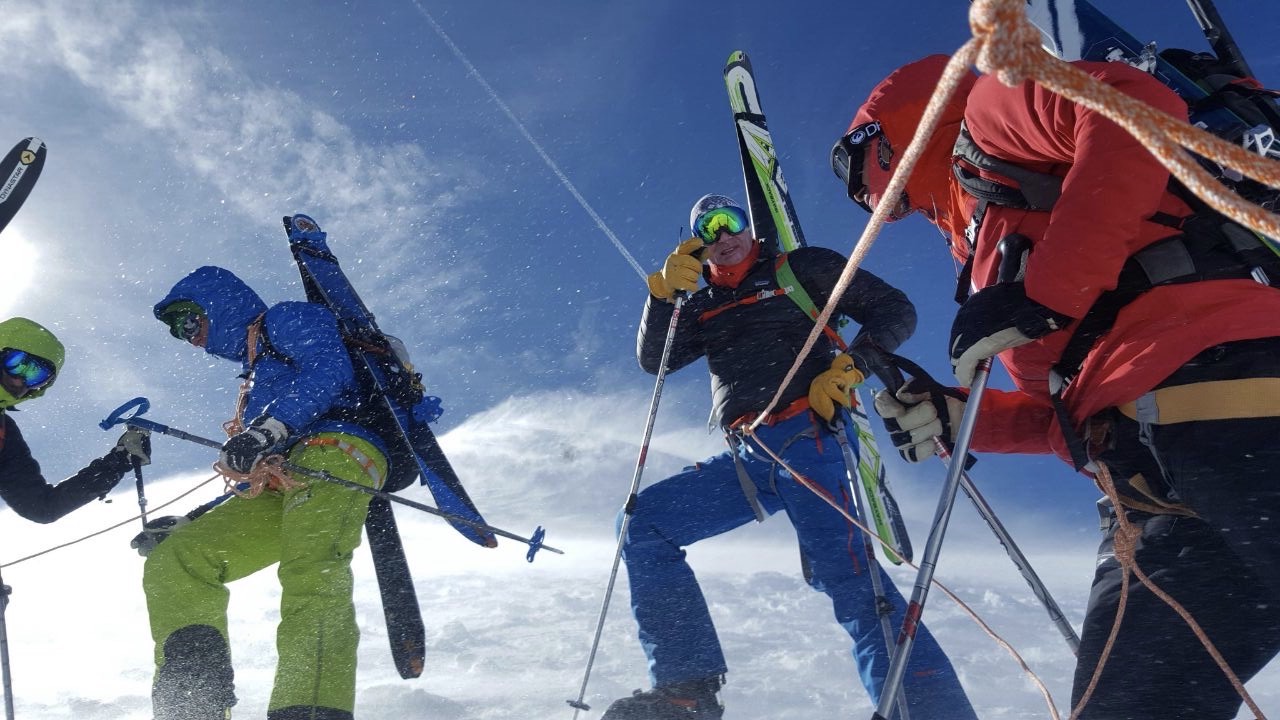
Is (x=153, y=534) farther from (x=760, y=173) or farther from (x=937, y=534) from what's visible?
(x=760, y=173)

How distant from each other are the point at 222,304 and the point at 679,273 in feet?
8.75

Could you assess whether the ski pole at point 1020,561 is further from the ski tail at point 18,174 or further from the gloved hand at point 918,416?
the ski tail at point 18,174

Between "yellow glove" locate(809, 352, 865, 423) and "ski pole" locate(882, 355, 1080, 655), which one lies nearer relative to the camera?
"ski pole" locate(882, 355, 1080, 655)

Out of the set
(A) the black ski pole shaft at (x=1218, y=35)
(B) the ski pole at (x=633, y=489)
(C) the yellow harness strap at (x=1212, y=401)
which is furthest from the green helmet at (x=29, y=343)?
(A) the black ski pole shaft at (x=1218, y=35)

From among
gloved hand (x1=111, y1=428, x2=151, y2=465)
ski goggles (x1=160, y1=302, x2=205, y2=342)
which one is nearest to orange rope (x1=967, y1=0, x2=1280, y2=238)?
ski goggles (x1=160, y1=302, x2=205, y2=342)

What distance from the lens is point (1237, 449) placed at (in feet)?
4.95

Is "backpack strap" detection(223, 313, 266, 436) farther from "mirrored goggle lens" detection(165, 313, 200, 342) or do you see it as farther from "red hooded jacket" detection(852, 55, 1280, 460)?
"red hooded jacket" detection(852, 55, 1280, 460)

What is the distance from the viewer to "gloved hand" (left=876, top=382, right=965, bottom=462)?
232 centimetres

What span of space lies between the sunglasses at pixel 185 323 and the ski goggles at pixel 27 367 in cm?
97

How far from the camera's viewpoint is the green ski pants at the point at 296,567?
3.16 m

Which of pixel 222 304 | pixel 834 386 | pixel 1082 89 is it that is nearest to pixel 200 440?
pixel 222 304

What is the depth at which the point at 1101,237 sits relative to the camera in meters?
1.57

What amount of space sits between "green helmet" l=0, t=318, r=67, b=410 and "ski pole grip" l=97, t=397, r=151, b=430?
1.94 feet

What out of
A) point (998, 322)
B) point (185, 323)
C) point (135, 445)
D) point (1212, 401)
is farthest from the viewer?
point (135, 445)
